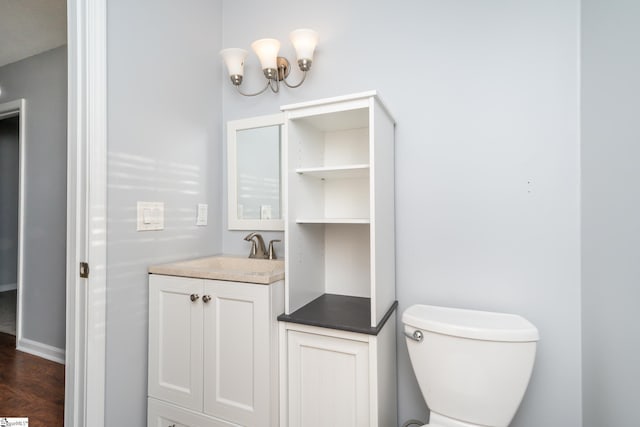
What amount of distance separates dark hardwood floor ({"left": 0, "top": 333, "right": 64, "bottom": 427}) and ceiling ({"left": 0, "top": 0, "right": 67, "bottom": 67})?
2.39 m

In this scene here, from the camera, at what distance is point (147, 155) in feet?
4.82

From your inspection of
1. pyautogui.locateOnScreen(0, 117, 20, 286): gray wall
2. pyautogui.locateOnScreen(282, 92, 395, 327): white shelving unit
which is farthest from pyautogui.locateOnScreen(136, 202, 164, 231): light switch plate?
pyautogui.locateOnScreen(0, 117, 20, 286): gray wall

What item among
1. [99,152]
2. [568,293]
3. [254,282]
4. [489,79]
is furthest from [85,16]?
[568,293]

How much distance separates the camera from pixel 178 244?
5.33 ft

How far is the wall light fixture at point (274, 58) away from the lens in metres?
1.55

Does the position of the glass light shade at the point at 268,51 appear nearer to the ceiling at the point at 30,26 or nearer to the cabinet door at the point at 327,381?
the cabinet door at the point at 327,381

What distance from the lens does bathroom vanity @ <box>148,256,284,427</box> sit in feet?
3.97

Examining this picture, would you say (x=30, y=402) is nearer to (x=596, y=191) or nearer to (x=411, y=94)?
(x=411, y=94)

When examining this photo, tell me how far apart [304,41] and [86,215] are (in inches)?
48.9

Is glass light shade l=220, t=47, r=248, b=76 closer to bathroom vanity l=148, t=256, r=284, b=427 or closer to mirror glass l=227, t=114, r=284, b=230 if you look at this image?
mirror glass l=227, t=114, r=284, b=230

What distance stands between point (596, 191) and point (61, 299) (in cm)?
319

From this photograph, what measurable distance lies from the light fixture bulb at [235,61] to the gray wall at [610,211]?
1536mm

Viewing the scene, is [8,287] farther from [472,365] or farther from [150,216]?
[472,365]

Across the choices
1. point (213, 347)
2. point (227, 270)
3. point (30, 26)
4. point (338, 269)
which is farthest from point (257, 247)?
point (30, 26)
